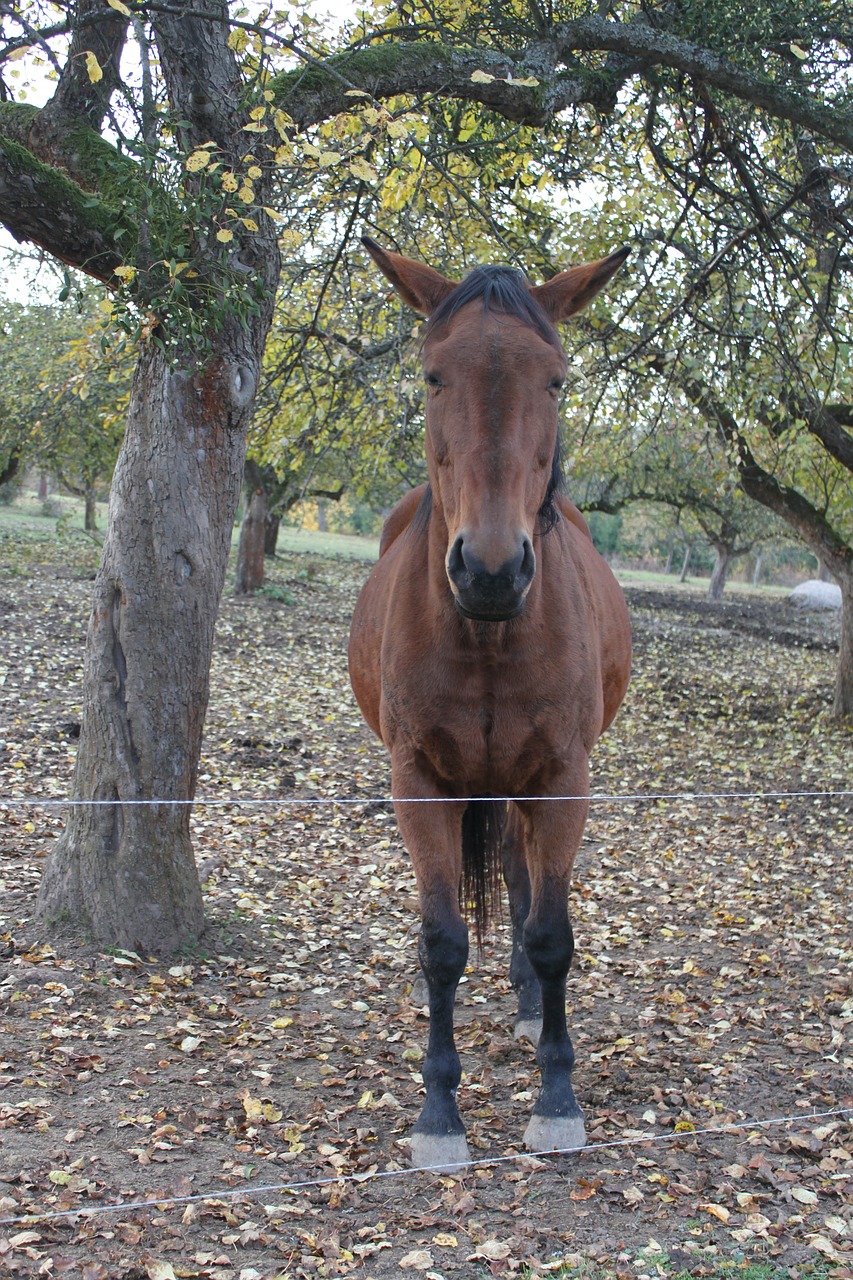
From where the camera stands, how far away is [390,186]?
5219mm

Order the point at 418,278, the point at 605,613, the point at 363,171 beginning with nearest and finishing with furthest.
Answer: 1. the point at 418,278
2. the point at 363,171
3. the point at 605,613

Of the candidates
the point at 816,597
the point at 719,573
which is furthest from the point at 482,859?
the point at 719,573

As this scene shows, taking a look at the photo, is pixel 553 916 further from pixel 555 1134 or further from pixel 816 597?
pixel 816 597

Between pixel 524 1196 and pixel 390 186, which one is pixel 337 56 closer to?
pixel 390 186

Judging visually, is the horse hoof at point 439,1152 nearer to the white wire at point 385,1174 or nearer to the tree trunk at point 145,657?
the white wire at point 385,1174

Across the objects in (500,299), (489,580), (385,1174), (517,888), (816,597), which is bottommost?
(385,1174)

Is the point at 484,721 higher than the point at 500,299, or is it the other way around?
the point at 500,299

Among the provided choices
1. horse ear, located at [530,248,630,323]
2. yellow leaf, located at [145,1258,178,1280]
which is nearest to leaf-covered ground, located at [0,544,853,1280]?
yellow leaf, located at [145,1258,178,1280]

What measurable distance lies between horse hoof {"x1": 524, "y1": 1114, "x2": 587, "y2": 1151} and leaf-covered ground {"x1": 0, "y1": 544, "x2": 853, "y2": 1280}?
61 millimetres

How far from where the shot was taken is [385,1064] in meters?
4.24

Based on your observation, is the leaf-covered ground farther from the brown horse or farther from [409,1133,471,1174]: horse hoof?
the brown horse

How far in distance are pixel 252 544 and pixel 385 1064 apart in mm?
17066

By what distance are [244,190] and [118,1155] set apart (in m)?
3.47

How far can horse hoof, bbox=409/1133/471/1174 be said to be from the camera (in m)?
3.44
